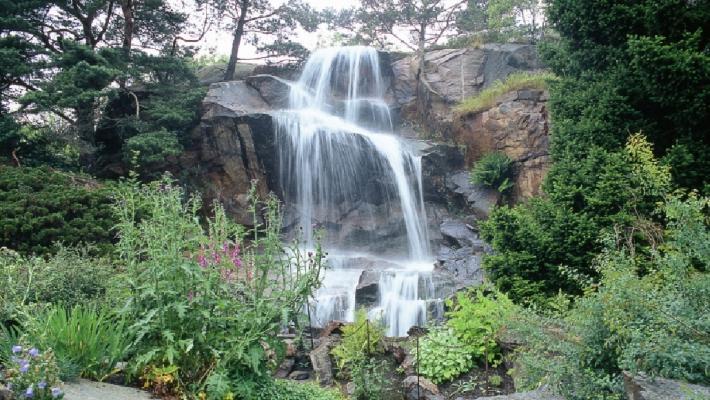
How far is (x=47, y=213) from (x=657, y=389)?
8.84 m

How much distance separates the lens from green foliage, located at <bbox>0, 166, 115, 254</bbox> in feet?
26.4

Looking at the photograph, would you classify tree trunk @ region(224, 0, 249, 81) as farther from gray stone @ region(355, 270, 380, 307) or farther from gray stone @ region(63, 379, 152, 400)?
gray stone @ region(63, 379, 152, 400)

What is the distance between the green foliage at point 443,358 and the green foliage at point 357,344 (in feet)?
1.72

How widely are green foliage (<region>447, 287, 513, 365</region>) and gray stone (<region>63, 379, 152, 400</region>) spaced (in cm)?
354

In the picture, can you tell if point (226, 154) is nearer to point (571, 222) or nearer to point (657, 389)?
point (571, 222)

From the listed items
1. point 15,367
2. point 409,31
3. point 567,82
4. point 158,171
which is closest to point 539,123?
point 567,82

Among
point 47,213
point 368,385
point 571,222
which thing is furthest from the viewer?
point 47,213

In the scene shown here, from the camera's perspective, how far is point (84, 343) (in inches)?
141

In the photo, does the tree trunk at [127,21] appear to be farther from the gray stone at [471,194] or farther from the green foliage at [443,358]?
the green foliage at [443,358]

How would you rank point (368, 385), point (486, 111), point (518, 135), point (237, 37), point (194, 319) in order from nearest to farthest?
1. point (194, 319)
2. point (368, 385)
3. point (518, 135)
4. point (486, 111)
5. point (237, 37)

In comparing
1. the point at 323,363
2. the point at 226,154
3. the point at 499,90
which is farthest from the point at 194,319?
the point at 499,90

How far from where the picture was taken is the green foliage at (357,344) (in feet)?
18.7

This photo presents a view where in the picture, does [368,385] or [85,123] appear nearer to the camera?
[368,385]

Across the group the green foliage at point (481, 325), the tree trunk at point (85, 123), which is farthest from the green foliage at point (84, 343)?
the tree trunk at point (85, 123)
